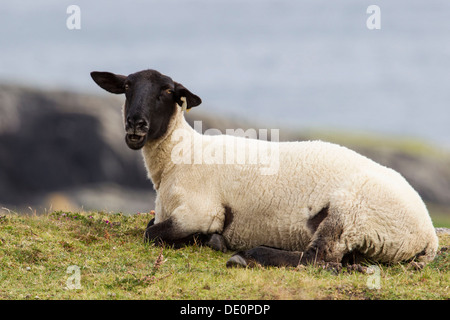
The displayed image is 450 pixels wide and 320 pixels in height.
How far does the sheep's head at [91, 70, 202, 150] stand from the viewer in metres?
10.7

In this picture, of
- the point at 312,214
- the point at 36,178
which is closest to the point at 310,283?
the point at 312,214

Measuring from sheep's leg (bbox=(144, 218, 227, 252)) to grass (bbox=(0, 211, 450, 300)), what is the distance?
182 mm

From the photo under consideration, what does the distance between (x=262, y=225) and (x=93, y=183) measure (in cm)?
5533

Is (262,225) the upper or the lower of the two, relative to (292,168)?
lower

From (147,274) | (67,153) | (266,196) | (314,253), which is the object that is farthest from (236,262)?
(67,153)

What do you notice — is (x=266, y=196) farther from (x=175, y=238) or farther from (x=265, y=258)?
(x=175, y=238)

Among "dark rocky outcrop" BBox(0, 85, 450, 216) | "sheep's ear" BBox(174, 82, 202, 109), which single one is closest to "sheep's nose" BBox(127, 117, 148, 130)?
"sheep's ear" BBox(174, 82, 202, 109)

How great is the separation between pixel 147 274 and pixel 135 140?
3.10 metres

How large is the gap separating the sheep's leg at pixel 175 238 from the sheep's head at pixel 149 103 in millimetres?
1504

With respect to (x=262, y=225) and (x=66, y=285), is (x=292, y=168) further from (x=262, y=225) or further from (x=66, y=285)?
(x=66, y=285)

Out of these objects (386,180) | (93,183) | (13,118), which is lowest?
(93,183)

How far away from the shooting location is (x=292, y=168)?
10.6 metres

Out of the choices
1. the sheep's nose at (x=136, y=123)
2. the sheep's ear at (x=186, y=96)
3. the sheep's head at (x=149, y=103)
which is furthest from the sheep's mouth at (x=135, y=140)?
the sheep's ear at (x=186, y=96)

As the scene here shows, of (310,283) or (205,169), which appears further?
(205,169)
